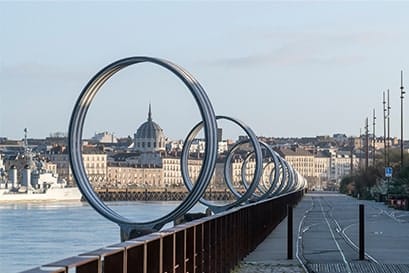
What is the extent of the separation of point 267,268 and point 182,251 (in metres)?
7.79

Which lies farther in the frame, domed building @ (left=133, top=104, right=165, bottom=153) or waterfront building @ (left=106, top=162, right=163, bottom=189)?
waterfront building @ (left=106, top=162, right=163, bottom=189)

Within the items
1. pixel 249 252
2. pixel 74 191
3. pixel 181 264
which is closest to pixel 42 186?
pixel 74 191

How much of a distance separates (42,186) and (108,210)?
382 feet

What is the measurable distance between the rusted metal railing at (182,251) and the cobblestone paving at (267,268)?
8.3 inches

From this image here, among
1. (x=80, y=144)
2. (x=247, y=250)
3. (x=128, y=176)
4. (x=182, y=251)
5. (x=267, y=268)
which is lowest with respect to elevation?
(x=267, y=268)

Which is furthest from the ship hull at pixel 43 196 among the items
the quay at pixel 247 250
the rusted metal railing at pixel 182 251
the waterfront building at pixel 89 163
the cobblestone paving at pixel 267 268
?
the cobblestone paving at pixel 267 268

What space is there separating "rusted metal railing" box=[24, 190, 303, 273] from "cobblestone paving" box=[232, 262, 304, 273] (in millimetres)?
211

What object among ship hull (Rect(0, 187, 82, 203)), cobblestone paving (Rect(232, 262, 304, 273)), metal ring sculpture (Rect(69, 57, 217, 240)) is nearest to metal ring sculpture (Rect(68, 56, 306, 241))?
metal ring sculpture (Rect(69, 57, 217, 240))

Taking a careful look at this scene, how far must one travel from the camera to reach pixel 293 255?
24.1 meters

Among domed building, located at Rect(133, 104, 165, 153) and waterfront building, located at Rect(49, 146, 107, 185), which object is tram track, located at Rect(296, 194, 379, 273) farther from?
waterfront building, located at Rect(49, 146, 107, 185)

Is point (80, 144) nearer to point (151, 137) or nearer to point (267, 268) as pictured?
point (267, 268)

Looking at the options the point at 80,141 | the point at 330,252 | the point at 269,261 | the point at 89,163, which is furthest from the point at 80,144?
the point at 89,163

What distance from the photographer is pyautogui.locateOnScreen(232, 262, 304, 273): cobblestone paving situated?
65.5 feet

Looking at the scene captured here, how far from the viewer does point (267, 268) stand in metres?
20.6
